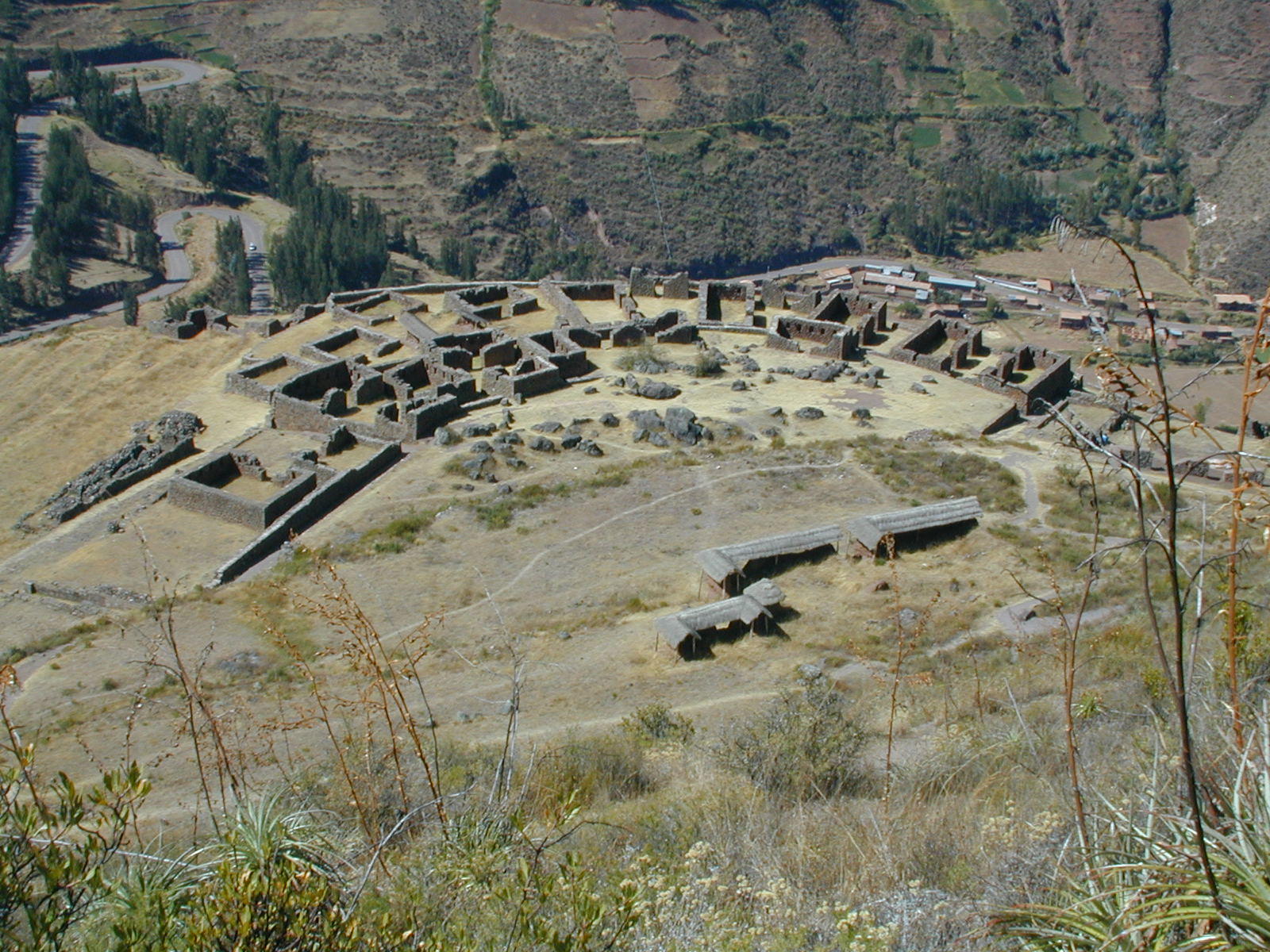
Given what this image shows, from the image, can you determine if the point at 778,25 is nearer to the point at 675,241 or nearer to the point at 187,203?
the point at 675,241

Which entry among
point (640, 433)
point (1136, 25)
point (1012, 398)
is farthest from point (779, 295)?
point (1136, 25)

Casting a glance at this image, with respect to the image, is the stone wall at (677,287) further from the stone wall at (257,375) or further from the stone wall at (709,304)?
the stone wall at (257,375)

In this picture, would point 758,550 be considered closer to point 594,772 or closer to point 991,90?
point 594,772

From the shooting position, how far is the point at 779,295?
4241 centimetres

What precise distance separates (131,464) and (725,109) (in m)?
104

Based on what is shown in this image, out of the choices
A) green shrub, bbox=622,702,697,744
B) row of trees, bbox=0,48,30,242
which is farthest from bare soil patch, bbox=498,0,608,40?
green shrub, bbox=622,702,697,744

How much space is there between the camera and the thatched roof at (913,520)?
67.5 feet

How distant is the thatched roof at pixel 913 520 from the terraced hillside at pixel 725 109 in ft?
245

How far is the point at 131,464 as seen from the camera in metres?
30.5

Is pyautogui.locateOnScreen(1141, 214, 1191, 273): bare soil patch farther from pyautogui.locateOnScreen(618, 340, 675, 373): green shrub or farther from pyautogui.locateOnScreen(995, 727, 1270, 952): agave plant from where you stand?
pyautogui.locateOnScreen(995, 727, 1270, 952): agave plant

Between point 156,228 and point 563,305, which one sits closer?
point 563,305

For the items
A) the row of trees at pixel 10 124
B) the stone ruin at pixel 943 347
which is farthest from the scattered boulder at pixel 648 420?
the row of trees at pixel 10 124

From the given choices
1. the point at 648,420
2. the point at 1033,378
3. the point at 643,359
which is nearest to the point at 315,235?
the point at 643,359

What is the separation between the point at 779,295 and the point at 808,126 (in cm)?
8919
